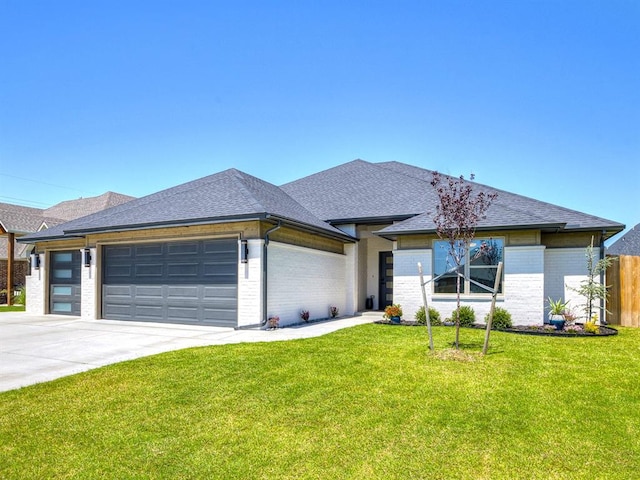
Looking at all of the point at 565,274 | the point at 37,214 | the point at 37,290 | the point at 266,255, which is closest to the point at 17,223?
the point at 37,290

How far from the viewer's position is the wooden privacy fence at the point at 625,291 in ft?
45.2

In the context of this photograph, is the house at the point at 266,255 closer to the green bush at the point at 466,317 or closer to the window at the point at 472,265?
the window at the point at 472,265

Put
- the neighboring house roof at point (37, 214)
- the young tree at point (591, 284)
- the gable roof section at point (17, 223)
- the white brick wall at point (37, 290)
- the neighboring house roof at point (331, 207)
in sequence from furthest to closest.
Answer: the neighboring house roof at point (37, 214) < the gable roof section at point (17, 223) < the white brick wall at point (37, 290) < the young tree at point (591, 284) < the neighboring house roof at point (331, 207)

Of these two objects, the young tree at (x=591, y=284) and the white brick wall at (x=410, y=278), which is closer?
the young tree at (x=591, y=284)

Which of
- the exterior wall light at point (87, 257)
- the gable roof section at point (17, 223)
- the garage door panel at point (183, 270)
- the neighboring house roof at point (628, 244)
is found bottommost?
the garage door panel at point (183, 270)

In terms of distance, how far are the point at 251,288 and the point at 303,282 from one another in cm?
254

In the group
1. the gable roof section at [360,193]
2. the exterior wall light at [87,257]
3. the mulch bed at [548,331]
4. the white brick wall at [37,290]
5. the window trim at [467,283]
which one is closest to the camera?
the mulch bed at [548,331]

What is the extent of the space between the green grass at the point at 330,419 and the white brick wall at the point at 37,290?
41.0ft

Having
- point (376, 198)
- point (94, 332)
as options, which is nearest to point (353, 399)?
point (94, 332)

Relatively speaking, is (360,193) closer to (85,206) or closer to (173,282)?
(173,282)

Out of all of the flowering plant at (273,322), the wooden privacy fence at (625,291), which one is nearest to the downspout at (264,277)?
the flowering plant at (273,322)

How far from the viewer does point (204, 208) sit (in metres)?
12.7

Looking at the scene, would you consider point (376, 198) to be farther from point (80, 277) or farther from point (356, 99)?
point (80, 277)

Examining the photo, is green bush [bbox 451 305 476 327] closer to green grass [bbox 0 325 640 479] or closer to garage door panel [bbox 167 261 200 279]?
green grass [bbox 0 325 640 479]
